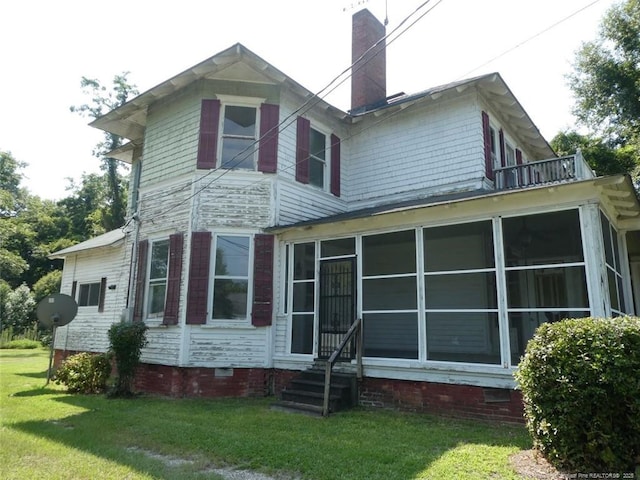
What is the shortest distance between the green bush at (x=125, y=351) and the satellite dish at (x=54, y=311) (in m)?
2.96

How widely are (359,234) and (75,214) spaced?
132ft

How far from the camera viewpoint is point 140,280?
416 inches

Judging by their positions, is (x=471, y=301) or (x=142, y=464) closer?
(x=142, y=464)

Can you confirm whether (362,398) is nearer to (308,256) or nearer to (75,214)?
(308,256)

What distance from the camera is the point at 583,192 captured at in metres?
6.40

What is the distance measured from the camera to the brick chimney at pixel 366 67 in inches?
532

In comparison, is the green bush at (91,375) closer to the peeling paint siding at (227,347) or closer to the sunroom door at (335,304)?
the peeling paint siding at (227,347)

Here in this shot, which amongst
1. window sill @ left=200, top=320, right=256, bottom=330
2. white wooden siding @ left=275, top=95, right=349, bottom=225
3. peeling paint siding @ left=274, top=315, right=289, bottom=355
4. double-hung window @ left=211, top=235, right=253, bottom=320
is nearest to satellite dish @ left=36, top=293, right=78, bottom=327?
window sill @ left=200, top=320, right=256, bottom=330

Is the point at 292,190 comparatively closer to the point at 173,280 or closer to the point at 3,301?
the point at 173,280

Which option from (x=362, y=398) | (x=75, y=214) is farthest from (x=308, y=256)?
(x=75, y=214)

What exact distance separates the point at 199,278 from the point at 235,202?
186 centimetres

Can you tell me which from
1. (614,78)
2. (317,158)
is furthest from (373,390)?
(614,78)

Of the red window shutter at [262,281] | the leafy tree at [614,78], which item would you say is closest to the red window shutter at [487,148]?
the red window shutter at [262,281]

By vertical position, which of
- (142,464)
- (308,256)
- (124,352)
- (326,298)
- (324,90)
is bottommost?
(142,464)
